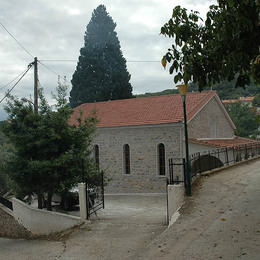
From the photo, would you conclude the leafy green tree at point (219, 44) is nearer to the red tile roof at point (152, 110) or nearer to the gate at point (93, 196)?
the gate at point (93, 196)

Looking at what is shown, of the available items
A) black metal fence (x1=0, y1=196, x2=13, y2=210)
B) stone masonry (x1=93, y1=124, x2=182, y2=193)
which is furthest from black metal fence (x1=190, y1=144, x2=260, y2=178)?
black metal fence (x1=0, y1=196, x2=13, y2=210)

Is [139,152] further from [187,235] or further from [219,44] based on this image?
[219,44]

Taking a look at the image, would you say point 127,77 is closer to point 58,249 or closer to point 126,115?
point 126,115

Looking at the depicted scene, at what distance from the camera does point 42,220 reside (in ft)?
41.3

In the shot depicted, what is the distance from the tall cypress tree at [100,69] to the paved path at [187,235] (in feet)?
91.1

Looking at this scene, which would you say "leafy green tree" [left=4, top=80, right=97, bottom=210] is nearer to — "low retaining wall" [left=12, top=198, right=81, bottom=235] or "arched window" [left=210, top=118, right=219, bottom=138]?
"low retaining wall" [left=12, top=198, right=81, bottom=235]

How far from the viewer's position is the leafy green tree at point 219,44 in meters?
5.92

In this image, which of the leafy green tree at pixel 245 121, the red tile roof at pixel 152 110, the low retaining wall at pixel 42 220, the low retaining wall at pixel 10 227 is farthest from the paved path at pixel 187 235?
the leafy green tree at pixel 245 121

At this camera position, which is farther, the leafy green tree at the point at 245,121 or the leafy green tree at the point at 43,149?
the leafy green tree at the point at 245,121

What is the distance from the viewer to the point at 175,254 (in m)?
6.32

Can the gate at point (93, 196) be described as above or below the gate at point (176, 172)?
below

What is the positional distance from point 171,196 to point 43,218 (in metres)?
5.87

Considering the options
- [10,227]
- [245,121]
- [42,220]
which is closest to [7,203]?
[10,227]

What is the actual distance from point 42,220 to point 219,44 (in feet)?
33.0
